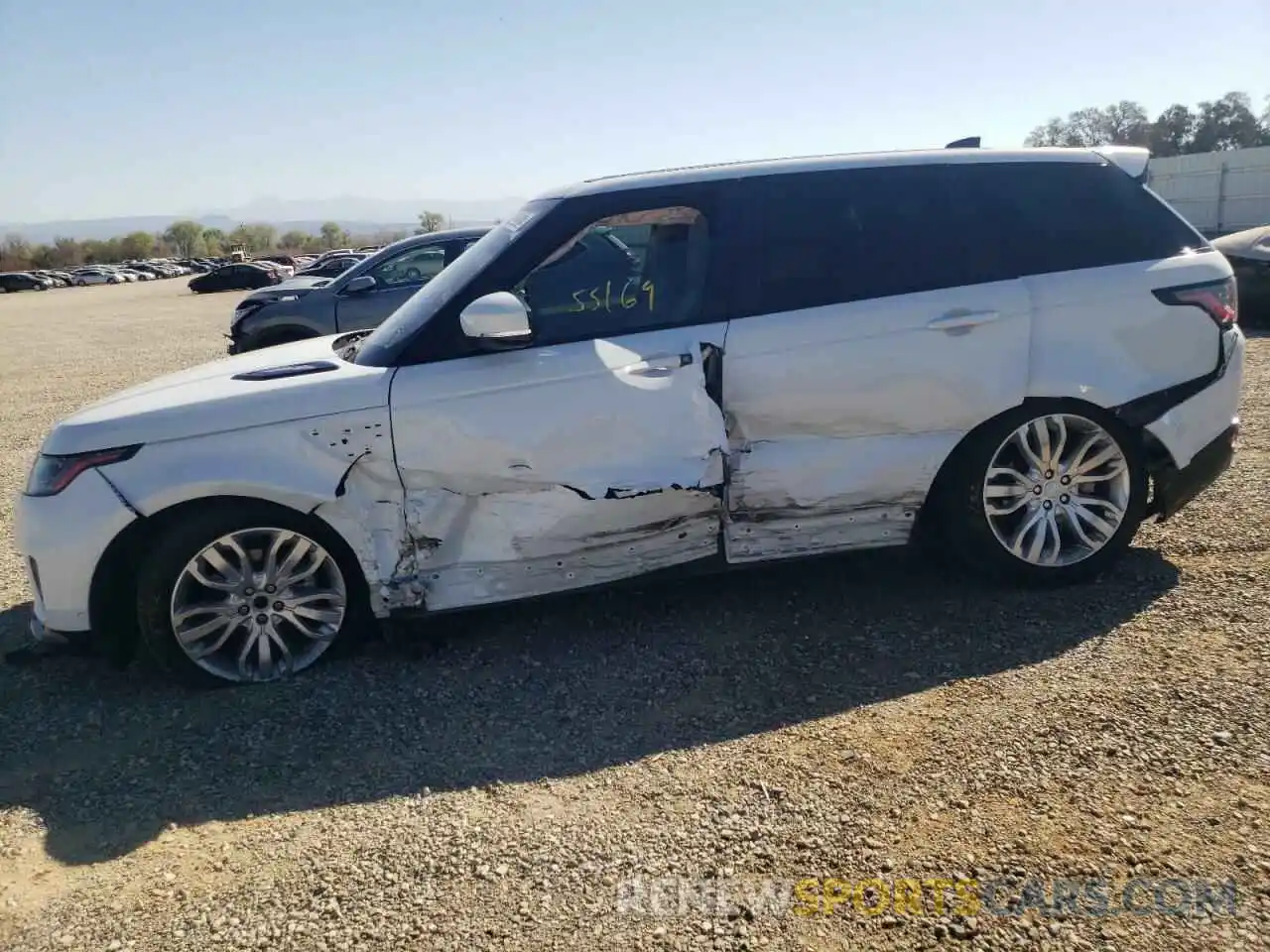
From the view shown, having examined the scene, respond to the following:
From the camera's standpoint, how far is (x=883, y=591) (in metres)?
4.38

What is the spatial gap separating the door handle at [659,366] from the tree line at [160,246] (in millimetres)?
90635

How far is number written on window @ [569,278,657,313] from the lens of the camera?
393cm

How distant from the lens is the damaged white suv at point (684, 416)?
12.1 ft

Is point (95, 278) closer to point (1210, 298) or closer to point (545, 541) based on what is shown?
point (545, 541)

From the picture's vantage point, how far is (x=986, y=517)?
163 inches

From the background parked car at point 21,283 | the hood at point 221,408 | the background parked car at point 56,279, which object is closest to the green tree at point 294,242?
the background parked car at point 56,279

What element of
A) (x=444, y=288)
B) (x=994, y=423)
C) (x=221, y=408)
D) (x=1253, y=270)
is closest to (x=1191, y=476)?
(x=994, y=423)

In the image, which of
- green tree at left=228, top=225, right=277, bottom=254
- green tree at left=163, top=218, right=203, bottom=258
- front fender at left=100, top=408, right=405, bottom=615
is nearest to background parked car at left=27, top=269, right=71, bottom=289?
green tree at left=163, top=218, right=203, bottom=258

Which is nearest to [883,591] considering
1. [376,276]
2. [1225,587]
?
[1225,587]

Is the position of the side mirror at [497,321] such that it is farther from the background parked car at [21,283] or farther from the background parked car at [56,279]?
the background parked car at [56,279]

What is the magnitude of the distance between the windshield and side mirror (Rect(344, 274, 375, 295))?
6.61 metres

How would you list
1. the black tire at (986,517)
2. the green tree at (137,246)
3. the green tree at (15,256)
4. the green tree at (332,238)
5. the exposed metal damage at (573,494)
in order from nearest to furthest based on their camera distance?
the exposed metal damage at (573,494) < the black tire at (986,517) < the green tree at (15,256) < the green tree at (137,246) < the green tree at (332,238)

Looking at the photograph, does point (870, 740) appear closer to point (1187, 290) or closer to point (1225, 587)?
point (1225, 587)

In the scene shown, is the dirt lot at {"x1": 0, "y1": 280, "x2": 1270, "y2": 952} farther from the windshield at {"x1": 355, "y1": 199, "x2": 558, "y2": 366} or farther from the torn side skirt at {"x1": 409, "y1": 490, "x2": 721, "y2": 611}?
the windshield at {"x1": 355, "y1": 199, "x2": 558, "y2": 366}
